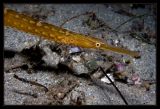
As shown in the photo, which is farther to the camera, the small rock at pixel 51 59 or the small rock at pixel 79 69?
the small rock at pixel 51 59

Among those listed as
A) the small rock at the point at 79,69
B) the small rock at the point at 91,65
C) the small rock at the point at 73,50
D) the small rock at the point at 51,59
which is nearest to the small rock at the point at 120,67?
the small rock at the point at 91,65

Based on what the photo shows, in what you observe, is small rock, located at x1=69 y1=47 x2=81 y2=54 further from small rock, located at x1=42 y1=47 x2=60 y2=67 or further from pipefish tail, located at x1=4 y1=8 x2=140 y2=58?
pipefish tail, located at x1=4 y1=8 x2=140 y2=58

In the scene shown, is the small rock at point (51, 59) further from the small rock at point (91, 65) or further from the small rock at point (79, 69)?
the small rock at point (91, 65)

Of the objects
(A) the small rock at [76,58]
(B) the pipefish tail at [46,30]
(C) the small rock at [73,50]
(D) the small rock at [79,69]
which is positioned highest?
(B) the pipefish tail at [46,30]

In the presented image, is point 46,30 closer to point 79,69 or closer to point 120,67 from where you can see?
point 79,69

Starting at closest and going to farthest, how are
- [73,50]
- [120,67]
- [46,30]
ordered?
[46,30]
[120,67]
[73,50]

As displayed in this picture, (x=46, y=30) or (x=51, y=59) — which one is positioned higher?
(x=46, y=30)

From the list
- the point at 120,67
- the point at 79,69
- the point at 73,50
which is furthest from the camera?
the point at 73,50

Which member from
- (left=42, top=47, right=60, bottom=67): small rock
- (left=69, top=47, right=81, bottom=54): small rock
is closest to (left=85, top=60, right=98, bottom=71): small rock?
(left=69, top=47, right=81, bottom=54): small rock

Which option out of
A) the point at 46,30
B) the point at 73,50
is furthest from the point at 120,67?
the point at 46,30

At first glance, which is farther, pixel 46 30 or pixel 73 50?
pixel 73 50

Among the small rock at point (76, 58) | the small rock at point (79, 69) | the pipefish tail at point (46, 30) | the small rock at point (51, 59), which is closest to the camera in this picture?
the pipefish tail at point (46, 30)

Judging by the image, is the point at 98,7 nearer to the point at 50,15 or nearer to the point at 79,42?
the point at 50,15
